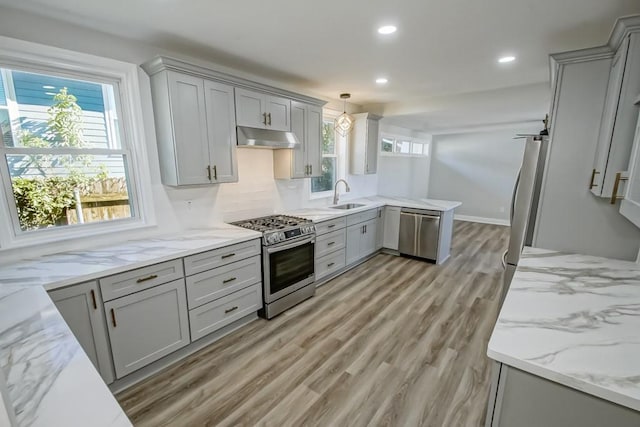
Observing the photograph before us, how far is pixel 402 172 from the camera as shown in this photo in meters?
6.75

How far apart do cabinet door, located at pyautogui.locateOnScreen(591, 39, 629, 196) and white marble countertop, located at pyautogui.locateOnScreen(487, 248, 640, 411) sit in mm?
602

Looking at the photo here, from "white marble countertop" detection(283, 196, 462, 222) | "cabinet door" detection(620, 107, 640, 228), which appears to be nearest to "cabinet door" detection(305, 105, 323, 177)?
"white marble countertop" detection(283, 196, 462, 222)

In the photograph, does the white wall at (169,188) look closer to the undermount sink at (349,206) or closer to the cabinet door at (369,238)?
the undermount sink at (349,206)

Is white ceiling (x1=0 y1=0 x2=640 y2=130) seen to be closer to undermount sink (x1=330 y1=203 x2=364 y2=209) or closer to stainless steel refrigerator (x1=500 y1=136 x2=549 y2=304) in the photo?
stainless steel refrigerator (x1=500 y1=136 x2=549 y2=304)

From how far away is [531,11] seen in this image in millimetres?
1890

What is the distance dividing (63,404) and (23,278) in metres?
1.42

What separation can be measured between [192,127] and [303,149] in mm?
1412

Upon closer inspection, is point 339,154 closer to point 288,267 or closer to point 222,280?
point 288,267

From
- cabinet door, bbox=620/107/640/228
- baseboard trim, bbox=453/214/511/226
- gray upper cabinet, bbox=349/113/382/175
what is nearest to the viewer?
cabinet door, bbox=620/107/640/228

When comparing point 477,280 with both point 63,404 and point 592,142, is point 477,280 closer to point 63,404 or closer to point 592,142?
point 592,142

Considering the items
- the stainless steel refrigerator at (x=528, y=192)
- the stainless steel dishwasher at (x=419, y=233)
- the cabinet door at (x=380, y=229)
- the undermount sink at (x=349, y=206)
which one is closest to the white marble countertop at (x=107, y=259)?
the undermount sink at (x=349, y=206)

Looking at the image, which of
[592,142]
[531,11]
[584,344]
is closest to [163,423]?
[584,344]

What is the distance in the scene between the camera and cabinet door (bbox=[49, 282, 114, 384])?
1696 mm

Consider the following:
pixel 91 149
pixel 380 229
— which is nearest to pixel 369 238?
pixel 380 229
